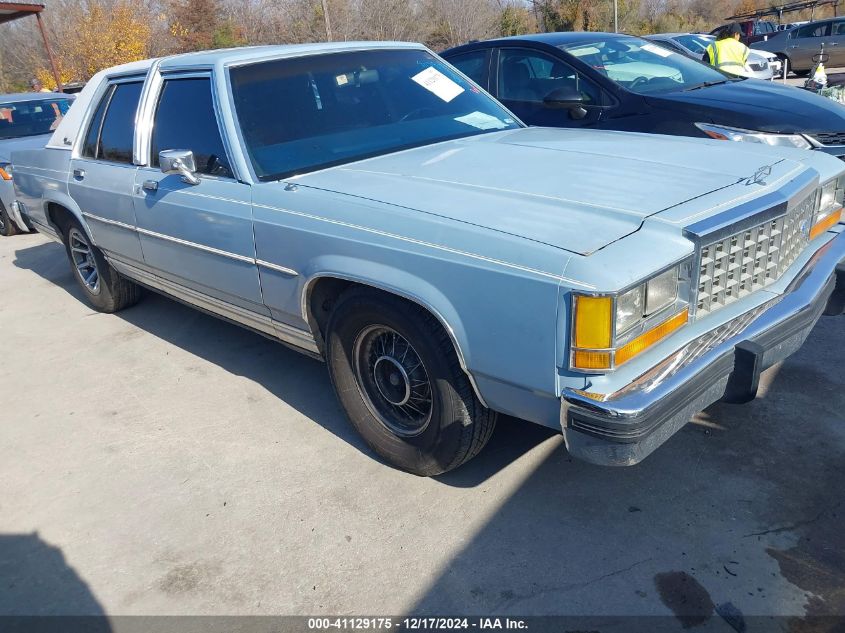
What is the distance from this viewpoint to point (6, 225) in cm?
917

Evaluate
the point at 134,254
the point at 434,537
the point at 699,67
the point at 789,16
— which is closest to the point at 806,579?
the point at 434,537

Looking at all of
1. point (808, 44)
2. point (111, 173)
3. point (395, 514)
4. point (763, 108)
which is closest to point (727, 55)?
point (763, 108)

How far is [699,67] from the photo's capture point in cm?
638

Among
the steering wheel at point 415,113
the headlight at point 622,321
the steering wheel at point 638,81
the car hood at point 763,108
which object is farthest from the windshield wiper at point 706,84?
the headlight at point 622,321

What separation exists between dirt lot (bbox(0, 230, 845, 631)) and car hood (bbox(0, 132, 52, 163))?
18.3ft

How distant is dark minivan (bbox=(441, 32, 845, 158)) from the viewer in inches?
206

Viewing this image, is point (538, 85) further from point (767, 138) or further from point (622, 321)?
point (622, 321)

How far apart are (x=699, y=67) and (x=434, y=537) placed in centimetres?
530

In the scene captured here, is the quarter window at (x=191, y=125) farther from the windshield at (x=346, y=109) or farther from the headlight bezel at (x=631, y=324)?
the headlight bezel at (x=631, y=324)

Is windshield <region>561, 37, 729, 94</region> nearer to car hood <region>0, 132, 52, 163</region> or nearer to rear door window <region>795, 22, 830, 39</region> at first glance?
car hood <region>0, 132, 52, 163</region>

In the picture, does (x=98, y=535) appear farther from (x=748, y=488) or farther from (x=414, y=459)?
(x=748, y=488)

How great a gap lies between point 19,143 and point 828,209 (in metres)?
8.99

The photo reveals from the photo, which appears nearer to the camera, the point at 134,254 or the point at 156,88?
the point at 156,88

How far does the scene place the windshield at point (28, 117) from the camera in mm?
9375
